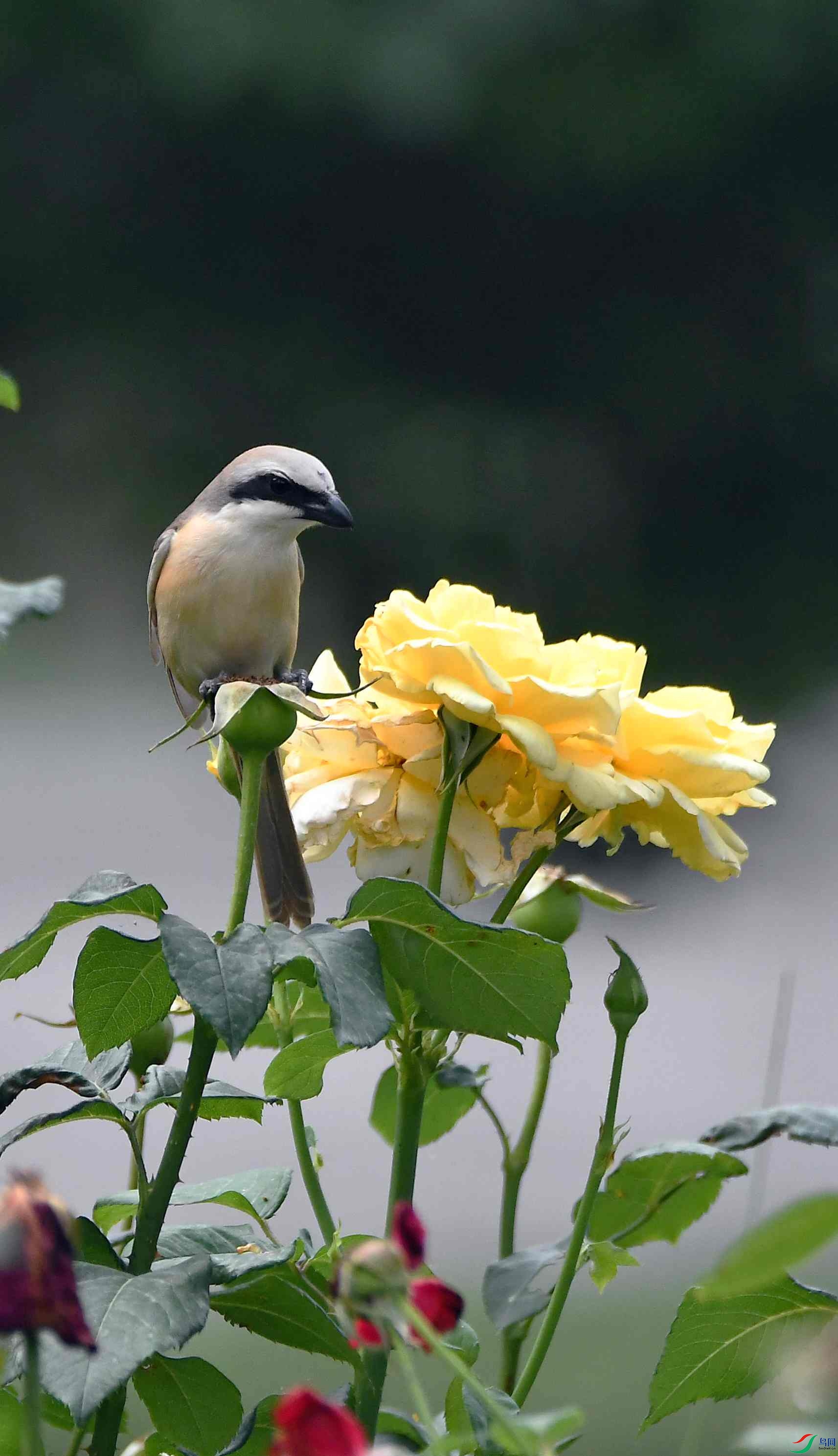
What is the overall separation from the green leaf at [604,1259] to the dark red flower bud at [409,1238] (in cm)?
23

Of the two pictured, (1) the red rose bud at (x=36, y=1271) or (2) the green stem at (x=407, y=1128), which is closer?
(1) the red rose bud at (x=36, y=1271)

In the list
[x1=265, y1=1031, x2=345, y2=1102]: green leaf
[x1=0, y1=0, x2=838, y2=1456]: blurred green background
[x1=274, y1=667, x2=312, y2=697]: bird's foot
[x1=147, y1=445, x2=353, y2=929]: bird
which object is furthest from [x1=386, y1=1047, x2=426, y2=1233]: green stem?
[x1=0, y1=0, x2=838, y2=1456]: blurred green background

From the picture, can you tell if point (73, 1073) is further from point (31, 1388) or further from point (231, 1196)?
point (31, 1388)

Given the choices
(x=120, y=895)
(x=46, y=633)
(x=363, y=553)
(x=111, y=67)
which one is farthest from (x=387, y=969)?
(x=111, y=67)

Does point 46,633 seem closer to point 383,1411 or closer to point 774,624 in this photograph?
point 774,624

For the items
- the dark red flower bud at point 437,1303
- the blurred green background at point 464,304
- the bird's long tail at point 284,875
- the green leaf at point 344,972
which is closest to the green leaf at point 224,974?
the green leaf at point 344,972

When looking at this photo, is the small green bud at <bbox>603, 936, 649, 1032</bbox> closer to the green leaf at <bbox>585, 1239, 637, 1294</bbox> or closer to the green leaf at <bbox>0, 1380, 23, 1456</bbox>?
the green leaf at <bbox>585, 1239, 637, 1294</bbox>

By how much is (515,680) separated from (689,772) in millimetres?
60

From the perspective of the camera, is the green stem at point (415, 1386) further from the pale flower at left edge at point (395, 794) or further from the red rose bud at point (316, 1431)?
the pale flower at left edge at point (395, 794)

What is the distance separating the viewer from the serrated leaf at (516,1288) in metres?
0.39

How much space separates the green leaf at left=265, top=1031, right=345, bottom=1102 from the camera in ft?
1.40

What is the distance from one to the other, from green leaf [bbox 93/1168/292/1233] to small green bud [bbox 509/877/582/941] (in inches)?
4.0

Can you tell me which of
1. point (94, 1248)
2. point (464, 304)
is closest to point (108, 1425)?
point (94, 1248)

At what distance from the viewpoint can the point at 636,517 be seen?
354 cm
